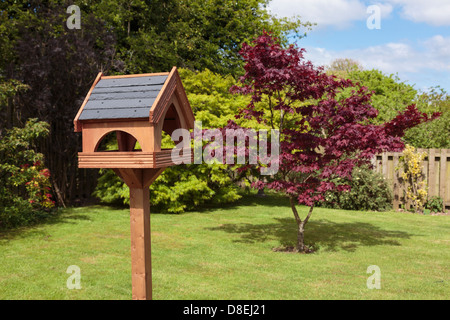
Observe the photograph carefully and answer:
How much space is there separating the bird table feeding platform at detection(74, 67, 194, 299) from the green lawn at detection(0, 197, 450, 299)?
4.08 ft

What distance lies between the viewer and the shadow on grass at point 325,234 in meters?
8.36

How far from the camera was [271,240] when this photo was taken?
338 inches

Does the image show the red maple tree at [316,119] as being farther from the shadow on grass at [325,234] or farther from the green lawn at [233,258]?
the green lawn at [233,258]

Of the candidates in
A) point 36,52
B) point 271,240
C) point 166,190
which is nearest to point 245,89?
point 271,240

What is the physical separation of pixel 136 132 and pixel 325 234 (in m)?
6.21

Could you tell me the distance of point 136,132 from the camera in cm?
414

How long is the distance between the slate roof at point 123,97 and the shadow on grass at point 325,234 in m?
4.86

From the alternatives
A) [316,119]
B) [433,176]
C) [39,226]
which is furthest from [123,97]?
[433,176]

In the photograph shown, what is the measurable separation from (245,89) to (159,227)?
4045 mm

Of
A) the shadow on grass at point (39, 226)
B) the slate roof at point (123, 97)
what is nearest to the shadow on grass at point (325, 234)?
the shadow on grass at point (39, 226)

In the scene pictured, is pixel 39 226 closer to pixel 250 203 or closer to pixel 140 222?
pixel 140 222
